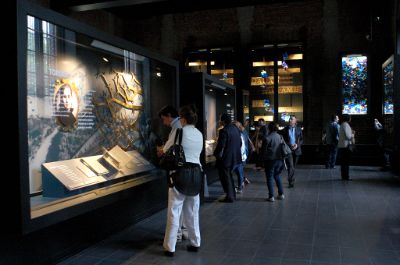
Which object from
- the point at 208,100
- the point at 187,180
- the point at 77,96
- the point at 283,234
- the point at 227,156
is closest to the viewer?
the point at 187,180

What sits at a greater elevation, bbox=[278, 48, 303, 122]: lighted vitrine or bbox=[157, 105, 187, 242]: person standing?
bbox=[278, 48, 303, 122]: lighted vitrine

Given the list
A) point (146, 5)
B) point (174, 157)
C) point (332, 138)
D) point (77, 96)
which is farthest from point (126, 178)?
point (146, 5)

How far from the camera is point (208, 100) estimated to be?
938cm

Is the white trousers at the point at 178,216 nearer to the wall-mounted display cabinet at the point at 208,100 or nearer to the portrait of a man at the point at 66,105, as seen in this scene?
the portrait of a man at the point at 66,105

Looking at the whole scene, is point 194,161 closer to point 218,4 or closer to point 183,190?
point 183,190

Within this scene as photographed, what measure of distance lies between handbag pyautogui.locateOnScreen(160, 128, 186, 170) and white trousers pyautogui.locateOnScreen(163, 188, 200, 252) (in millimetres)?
268

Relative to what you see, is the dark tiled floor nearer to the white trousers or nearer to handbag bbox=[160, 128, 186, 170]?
the white trousers

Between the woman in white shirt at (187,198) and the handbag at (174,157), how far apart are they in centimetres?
5

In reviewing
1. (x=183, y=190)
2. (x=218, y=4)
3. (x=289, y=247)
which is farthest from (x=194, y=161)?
(x=218, y=4)

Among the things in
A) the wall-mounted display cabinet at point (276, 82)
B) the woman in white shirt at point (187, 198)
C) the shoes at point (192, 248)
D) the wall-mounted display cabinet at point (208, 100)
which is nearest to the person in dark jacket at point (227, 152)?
the wall-mounted display cabinet at point (208, 100)

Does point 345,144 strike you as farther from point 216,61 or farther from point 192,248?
point 216,61

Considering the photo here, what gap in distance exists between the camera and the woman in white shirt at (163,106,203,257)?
438 cm

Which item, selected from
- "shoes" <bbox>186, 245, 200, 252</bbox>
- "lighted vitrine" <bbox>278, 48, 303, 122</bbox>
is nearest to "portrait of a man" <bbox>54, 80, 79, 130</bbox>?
"shoes" <bbox>186, 245, 200, 252</bbox>

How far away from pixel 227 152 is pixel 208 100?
2.36m
